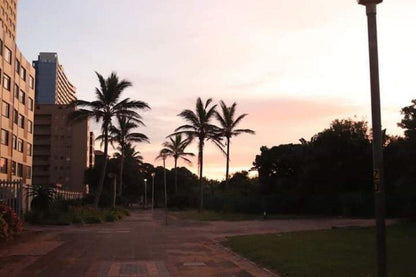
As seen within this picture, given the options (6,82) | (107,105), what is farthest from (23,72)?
(107,105)

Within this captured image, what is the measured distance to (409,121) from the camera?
28828 mm

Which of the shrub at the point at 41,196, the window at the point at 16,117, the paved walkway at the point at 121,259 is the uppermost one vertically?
the window at the point at 16,117

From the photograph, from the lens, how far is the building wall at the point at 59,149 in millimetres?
117000

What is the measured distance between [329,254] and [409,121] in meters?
15.6

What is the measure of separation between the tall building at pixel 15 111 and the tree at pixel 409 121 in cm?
4323

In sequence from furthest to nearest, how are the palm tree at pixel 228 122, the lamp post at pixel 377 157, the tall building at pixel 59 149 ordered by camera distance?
the tall building at pixel 59 149, the palm tree at pixel 228 122, the lamp post at pixel 377 157

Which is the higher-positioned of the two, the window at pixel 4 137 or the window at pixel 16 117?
the window at pixel 16 117

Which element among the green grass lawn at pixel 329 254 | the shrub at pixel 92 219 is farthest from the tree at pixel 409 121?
the shrub at pixel 92 219

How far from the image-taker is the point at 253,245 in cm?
1925

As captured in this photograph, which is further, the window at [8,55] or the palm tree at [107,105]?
the window at [8,55]

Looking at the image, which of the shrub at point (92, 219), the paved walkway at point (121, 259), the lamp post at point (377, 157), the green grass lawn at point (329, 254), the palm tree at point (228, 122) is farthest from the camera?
the palm tree at point (228, 122)

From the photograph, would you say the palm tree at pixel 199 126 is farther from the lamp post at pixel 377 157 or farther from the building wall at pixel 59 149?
the building wall at pixel 59 149

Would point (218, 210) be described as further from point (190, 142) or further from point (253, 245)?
point (253, 245)

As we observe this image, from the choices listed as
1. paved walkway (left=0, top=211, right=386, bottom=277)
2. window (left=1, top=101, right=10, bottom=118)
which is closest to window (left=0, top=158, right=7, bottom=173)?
window (left=1, top=101, right=10, bottom=118)
